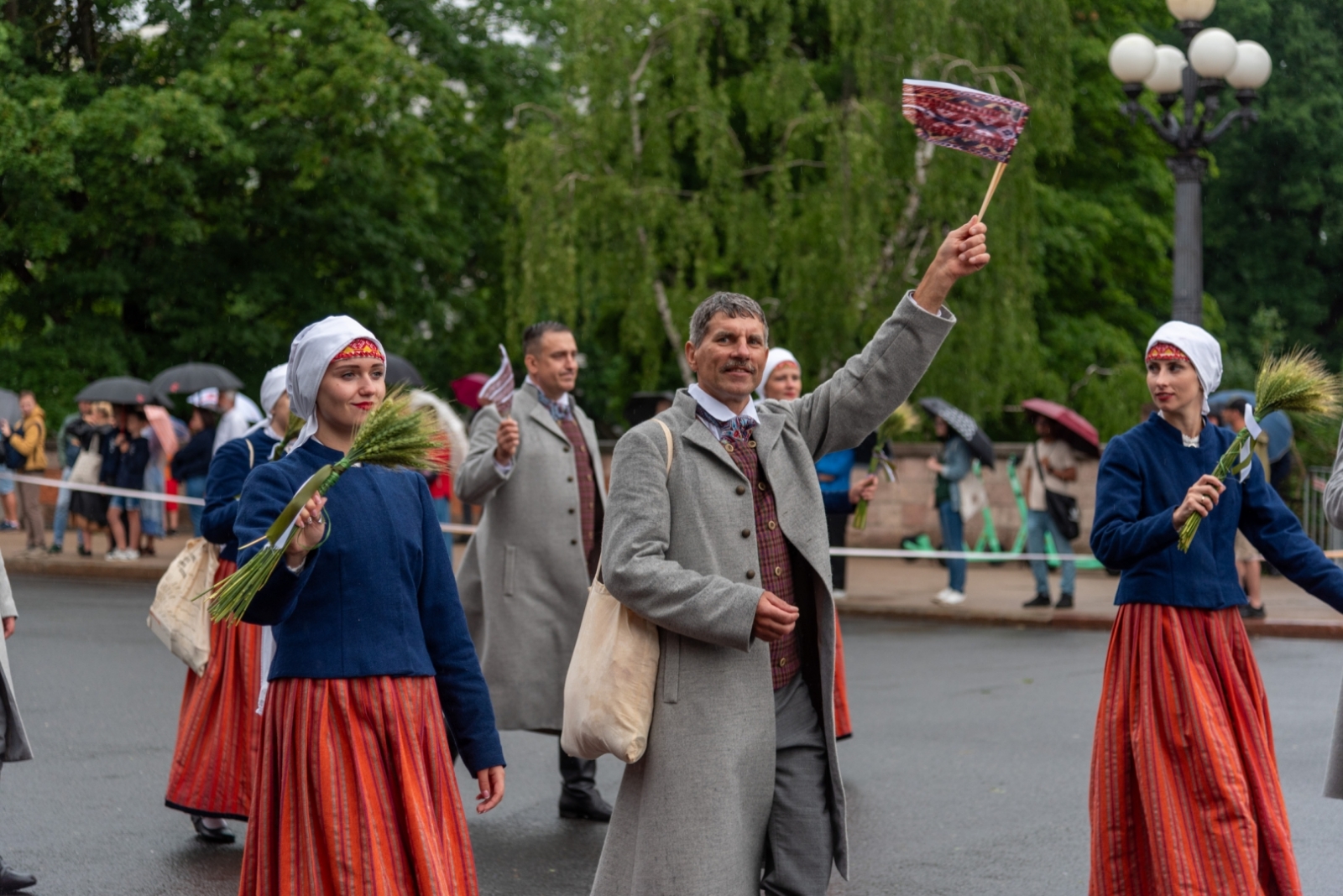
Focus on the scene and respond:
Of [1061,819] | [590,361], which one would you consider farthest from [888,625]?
[590,361]

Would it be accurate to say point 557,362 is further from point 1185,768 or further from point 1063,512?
point 1063,512

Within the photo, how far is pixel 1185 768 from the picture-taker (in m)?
4.95

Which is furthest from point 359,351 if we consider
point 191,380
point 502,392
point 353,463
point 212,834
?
point 191,380

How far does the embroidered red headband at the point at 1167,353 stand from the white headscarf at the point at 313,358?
254 cm

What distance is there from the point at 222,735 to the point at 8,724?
100cm

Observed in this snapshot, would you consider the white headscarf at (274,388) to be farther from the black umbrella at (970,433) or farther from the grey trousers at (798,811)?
the black umbrella at (970,433)

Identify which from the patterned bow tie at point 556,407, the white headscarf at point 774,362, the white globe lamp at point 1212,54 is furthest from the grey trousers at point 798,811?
the white globe lamp at point 1212,54

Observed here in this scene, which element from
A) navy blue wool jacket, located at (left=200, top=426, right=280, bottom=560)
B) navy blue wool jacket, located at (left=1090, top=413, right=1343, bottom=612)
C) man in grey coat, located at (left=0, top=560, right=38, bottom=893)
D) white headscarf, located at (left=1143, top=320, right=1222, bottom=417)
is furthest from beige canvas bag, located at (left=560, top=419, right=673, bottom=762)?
man in grey coat, located at (left=0, top=560, right=38, bottom=893)

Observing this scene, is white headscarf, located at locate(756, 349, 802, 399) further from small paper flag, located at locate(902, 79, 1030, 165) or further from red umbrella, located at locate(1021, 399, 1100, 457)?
red umbrella, located at locate(1021, 399, 1100, 457)

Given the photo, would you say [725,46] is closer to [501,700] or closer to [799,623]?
[501,700]

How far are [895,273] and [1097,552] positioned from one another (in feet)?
60.6

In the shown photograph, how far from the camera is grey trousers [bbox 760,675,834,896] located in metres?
4.02

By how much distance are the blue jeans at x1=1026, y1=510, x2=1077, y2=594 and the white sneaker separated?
71 cm

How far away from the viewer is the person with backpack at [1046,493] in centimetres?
1540
